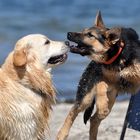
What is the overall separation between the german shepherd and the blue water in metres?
4.50

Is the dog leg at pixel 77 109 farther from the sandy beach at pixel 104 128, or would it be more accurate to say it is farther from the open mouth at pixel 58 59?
the sandy beach at pixel 104 128

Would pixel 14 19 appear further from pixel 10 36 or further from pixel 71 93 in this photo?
pixel 71 93

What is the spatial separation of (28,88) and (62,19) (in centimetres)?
1444

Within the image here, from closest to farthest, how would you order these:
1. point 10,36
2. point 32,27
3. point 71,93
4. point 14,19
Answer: point 71,93 → point 10,36 → point 32,27 → point 14,19

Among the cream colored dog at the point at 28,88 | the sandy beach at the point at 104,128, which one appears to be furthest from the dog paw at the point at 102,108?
the sandy beach at the point at 104,128

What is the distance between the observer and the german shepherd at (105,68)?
8.30 meters

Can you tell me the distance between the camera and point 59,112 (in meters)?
11.8

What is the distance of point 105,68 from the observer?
27.3ft

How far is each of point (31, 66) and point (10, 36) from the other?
1084 cm

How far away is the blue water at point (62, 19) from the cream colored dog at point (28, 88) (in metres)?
5.19

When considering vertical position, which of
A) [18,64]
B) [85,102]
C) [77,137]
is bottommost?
[77,137]

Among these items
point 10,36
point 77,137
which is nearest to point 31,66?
point 77,137

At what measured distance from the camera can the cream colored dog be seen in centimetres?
755

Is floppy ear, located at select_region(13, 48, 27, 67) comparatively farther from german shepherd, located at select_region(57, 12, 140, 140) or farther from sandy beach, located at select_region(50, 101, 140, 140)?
sandy beach, located at select_region(50, 101, 140, 140)
